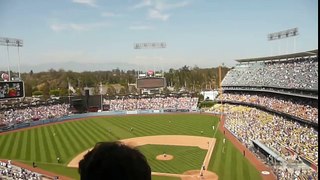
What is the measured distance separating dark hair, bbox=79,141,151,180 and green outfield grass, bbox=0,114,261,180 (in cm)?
2215

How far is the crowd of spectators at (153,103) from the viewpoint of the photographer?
205ft

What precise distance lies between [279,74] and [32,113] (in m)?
40.0

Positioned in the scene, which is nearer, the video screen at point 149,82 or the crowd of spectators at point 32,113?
the crowd of spectators at point 32,113

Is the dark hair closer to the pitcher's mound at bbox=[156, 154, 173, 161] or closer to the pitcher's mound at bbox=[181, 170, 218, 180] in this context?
the pitcher's mound at bbox=[181, 170, 218, 180]

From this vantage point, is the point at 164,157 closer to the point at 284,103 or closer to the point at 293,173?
the point at 293,173

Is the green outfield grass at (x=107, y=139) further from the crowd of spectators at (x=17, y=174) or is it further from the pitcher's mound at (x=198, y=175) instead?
the crowd of spectators at (x=17, y=174)

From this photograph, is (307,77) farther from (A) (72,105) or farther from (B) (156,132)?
(A) (72,105)

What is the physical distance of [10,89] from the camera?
112ft

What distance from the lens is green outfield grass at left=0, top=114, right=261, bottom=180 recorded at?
2528 cm

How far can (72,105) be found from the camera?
59719 mm

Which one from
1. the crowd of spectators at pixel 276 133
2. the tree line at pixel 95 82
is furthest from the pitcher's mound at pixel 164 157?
the tree line at pixel 95 82

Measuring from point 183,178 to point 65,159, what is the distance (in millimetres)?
11649

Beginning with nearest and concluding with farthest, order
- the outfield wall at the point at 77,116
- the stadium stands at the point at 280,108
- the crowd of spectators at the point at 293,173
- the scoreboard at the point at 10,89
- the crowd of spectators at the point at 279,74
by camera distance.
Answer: the crowd of spectators at the point at 293,173, the stadium stands at the point at 280,108, the scoreboard at the point at 10,89, the crowd of spectators at the point at 279,74, the outfield wall at the point at 77,116

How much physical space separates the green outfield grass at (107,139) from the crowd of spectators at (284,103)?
7692mm
